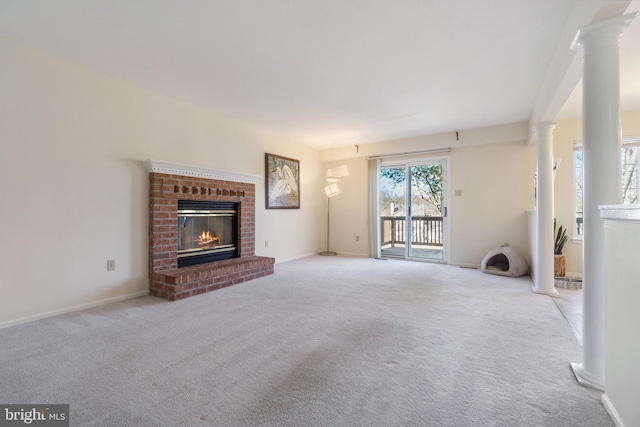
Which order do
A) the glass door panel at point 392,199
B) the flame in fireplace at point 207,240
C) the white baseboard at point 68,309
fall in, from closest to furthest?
the white baseboard at point 68,309
the flame in fireplace at point 207,240
the glass door panel at point 392,199

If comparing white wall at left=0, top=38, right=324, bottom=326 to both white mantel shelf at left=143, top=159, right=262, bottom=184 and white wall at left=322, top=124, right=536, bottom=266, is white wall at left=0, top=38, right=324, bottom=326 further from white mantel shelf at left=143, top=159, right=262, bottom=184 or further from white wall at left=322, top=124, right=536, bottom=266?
white wall at left=322, top=124, right=536, bottom=266

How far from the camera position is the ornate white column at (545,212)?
11.4ft

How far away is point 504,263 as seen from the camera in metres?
4.94

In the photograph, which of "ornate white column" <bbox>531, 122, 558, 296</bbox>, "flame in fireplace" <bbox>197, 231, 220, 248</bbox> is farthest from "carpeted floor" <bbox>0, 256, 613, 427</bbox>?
"flame in fireplace" <bbox>197, 231, 220, 248</bbox>

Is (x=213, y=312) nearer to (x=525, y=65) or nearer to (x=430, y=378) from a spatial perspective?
(x=430, y=378)

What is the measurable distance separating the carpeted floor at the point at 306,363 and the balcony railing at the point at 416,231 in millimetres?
3517

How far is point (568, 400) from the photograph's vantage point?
5.02ft

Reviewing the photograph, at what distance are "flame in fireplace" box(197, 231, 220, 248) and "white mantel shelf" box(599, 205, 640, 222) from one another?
4.16 m

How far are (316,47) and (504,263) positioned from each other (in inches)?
181

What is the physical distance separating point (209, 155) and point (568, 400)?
4.40 meters

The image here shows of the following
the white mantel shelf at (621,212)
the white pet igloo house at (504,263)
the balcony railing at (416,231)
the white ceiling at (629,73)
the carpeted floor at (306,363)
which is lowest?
the carpeted floor at (306,363)

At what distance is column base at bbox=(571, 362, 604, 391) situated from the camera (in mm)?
1632

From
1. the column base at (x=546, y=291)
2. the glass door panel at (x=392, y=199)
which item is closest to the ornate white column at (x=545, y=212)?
the column base at (x=546, y=291)

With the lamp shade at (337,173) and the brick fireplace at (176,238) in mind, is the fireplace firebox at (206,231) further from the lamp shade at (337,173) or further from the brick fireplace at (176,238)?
the lamp shade at (337,173)
